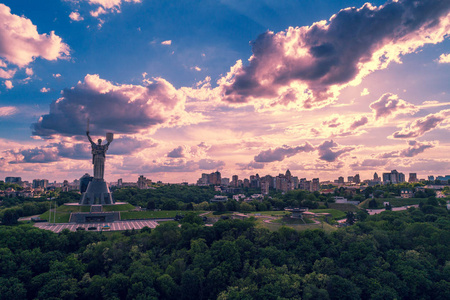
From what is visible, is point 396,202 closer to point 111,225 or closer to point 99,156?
point 111,225

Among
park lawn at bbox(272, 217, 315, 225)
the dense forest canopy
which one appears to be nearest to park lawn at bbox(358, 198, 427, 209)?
park lawn at bbox(272, 217, 315, 225)

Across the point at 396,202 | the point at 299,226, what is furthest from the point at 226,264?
the point at 396,202

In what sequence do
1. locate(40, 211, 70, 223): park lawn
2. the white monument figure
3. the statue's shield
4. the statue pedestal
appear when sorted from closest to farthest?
locate(40, 211, 70, 223): park lawn
the statue pedestal
the white monument figure
the statue's shield

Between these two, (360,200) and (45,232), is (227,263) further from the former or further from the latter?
(360,200)

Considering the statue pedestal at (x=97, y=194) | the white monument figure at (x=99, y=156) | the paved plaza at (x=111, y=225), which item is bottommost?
the paved plaza at (x=111, y=225)

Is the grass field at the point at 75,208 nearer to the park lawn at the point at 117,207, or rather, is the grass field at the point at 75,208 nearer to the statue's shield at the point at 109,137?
the park lawn at the point at 117,207

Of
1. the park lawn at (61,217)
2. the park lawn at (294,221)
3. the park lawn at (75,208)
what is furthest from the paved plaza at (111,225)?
the park lawn at (294,221)

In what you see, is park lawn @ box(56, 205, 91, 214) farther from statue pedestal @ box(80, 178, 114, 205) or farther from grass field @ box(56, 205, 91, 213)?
statue pedestal @ box(80, 178, 114, 205)

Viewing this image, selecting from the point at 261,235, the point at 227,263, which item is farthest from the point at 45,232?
the point at 261,235
